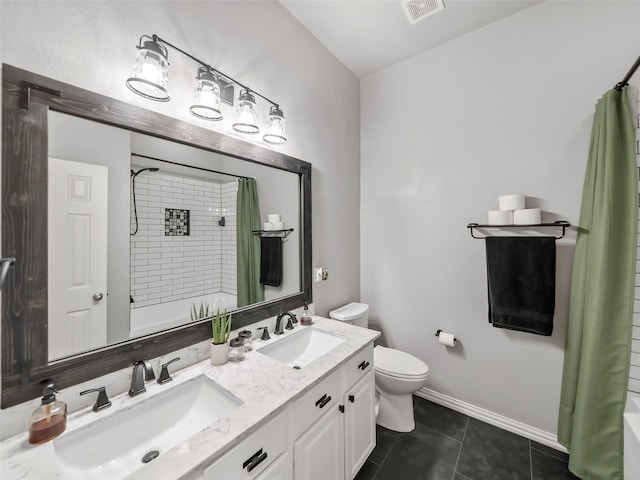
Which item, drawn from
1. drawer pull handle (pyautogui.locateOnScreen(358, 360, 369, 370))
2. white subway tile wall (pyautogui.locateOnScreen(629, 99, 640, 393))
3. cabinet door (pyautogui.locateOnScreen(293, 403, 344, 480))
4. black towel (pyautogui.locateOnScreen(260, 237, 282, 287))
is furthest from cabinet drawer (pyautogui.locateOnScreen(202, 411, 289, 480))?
white subway tile wall (pyautogui.locateOnScreen(629, 99, 640, 393))

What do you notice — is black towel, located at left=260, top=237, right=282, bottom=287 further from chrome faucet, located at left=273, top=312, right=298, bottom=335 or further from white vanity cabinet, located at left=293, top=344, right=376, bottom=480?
white vanity cabinet, located at left=293, top=344, right=376, bottom=480

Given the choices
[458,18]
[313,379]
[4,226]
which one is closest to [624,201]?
[458,18]

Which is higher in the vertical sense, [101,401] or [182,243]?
[182,243]

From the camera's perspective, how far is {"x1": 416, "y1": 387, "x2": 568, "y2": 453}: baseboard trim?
1.72 m

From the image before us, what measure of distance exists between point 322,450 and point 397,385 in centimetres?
79

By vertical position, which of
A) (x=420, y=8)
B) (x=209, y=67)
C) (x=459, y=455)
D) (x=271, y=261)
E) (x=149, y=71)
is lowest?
(x=459, y=455)

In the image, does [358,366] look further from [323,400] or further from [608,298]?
[608,298]

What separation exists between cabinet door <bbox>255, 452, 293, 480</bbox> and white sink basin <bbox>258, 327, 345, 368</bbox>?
0.49 metres

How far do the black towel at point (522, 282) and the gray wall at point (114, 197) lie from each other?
209cm

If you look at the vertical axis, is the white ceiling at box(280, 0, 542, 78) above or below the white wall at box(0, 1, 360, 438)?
above

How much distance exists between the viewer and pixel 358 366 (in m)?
1.44

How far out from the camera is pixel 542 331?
1643 mm

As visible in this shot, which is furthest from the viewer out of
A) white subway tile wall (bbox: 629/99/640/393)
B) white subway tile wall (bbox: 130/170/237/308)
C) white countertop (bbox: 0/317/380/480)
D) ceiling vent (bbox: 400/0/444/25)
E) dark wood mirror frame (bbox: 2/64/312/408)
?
ceiling vent (bbox: 400/0/444/25)

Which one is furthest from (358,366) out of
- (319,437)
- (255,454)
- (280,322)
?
(255,454)
